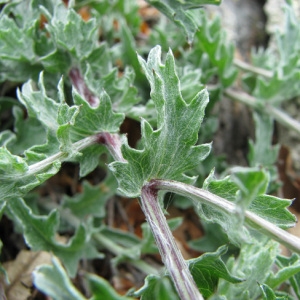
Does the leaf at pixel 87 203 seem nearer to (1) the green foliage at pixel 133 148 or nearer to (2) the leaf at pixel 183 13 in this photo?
(1) the green foliage at pixel 133 148

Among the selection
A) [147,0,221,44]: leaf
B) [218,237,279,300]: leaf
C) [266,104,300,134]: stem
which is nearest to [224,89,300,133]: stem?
[266,104,300,134]: stem

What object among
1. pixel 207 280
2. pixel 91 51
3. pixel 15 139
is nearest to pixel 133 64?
pixel 91 51

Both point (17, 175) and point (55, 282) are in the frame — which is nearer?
point (55, 282)

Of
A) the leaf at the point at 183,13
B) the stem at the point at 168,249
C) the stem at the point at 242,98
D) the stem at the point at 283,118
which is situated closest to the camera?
the stem at the point at 168,249

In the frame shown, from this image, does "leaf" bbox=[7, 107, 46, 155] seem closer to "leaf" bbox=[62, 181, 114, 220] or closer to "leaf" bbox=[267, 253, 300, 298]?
"leaf" bbox=[62, 181, 114, 220]

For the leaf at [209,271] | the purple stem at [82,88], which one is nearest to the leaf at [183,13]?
the purple stem at [82,88]

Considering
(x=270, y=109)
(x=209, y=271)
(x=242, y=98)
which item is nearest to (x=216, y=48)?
(x=242, y=98)

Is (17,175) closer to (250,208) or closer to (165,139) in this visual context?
(165,139)
